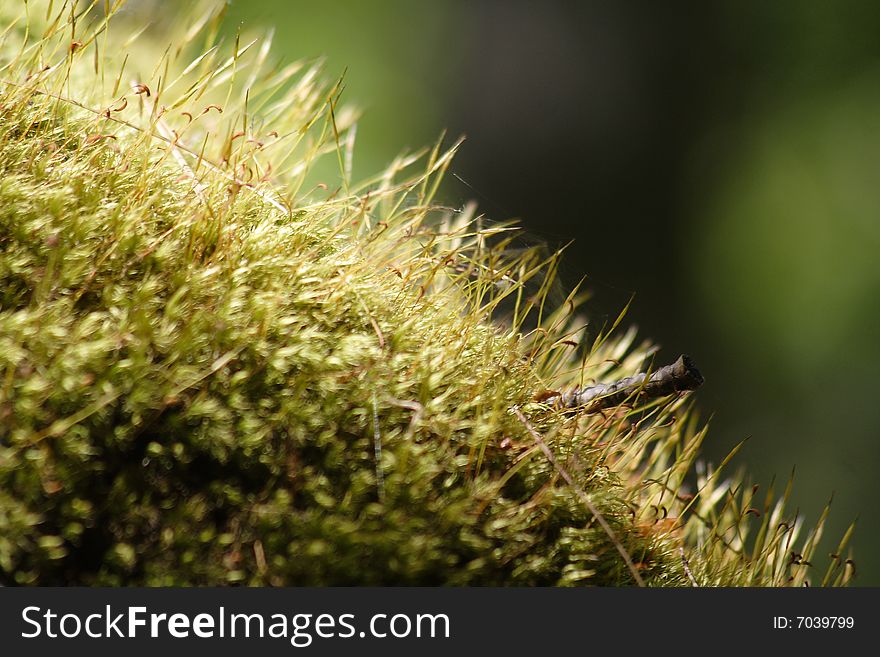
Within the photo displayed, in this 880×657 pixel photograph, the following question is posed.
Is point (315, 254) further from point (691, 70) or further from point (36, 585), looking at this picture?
point (691, 70)

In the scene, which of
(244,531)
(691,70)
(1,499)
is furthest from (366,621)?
(691,70)

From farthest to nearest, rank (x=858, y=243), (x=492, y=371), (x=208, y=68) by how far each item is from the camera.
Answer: (x=858, y=243)
(x=208, y=68)
(x=492, y=371)

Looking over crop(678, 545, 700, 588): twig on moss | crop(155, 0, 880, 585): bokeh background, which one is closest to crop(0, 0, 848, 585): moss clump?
crop(678, 545, 700, 588): twig on moss

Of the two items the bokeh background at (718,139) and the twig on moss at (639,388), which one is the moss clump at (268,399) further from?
the bokeh background at (718,139)

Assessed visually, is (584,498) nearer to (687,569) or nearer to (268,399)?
(687,569)

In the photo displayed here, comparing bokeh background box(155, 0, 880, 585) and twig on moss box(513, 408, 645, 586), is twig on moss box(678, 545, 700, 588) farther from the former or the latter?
bokeh background box(155, 0, 880, 585)

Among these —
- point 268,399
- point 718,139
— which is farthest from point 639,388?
point 718,139

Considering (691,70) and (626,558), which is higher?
(691,70)
